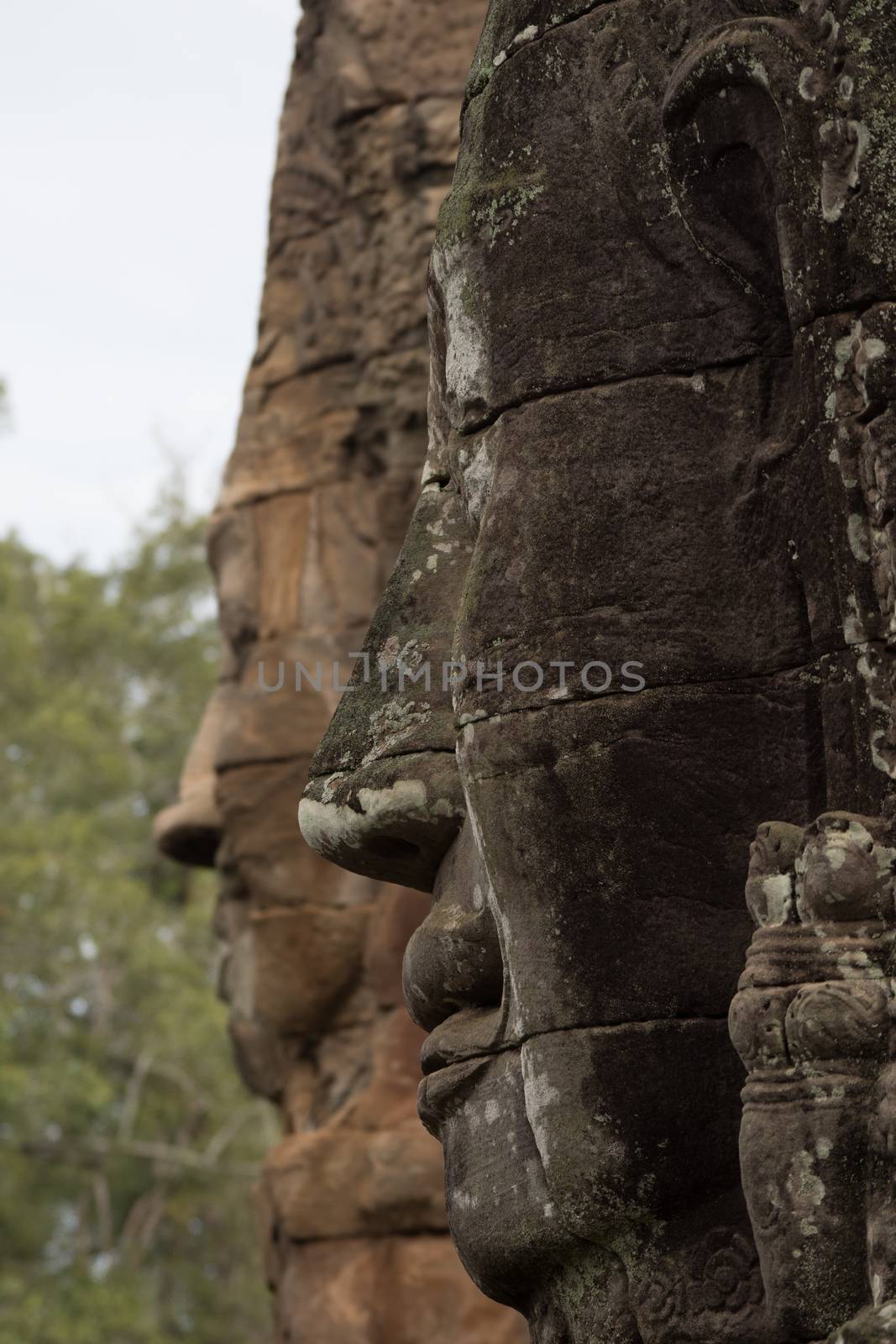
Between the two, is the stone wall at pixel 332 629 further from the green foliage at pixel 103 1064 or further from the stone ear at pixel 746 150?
the green foliage at pixel 103 1064

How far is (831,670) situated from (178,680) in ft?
73.9

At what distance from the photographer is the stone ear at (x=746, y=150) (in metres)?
2.74

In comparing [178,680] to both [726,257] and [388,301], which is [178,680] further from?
[726,257]

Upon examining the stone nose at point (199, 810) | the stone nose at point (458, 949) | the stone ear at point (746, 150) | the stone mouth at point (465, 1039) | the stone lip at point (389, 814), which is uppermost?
the stone nose at point (199, 810)

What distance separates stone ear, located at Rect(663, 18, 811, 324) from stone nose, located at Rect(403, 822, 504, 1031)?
0.92 meters

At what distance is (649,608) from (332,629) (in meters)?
5.98

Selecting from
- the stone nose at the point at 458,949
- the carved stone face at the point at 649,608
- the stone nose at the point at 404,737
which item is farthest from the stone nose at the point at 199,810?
the carved stone face at the point at 649,608

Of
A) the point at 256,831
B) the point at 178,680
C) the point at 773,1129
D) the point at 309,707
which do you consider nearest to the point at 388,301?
the point at 309,707

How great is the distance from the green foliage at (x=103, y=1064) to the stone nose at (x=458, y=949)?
14.7 metres

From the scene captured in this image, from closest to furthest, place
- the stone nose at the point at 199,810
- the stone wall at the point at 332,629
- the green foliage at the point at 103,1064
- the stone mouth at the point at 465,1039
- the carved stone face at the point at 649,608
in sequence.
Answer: the carved stone face at the point at 649,608, the stone mouth at the point at 465,1039, the stone wall at the point at 332,629, the stone nose at the point at 199,810, the green foliage at the point at 103,1064

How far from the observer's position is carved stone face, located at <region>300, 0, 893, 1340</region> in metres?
2.72

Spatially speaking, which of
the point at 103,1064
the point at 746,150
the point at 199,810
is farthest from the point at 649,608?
the point at 103,1064

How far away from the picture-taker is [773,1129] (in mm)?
2498

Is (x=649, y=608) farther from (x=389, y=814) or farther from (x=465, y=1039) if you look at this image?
(x=465, y=1039)
